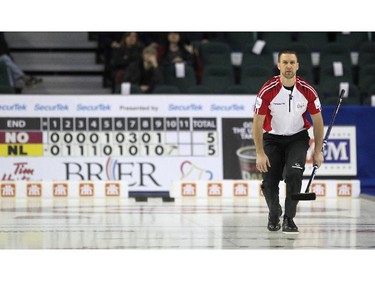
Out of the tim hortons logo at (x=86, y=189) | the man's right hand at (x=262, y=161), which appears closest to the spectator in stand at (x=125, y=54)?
the tim hortons logo at (x=86, y=189)

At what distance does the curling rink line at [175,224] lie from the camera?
→ 8.82 metres

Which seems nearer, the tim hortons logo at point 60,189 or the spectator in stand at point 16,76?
the tim hortons logo at point 60,189

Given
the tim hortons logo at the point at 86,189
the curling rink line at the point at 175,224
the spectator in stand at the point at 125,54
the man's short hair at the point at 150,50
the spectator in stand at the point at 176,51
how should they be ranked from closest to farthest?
the curling rink line at the point at 175,224 < the tim hortons logo at the point at 86,189 < the man's short hair at the point at 150,50 < the spectator in stand at the point at 125,54 < the spectator in stand at the point at 176,51

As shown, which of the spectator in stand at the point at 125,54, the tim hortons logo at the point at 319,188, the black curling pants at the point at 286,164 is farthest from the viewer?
the spectator in stand at the point at 125,54

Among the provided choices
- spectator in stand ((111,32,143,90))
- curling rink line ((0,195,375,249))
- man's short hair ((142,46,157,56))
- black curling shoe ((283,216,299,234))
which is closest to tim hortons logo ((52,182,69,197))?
curling rink line ((0,195,375,249))

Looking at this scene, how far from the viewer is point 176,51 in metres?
18.9

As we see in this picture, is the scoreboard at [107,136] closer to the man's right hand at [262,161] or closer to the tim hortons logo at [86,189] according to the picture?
the tim hortons logo at [86,189]

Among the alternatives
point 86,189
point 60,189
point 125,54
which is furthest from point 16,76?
point 86,189

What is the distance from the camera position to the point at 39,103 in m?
16.6

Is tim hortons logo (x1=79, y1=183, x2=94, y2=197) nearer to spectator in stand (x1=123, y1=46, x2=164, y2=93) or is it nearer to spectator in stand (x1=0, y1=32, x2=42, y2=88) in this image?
spectator in stand (x1=123, y1=46, x2=164, y2=93)

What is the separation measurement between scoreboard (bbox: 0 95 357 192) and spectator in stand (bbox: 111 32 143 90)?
6.21ft

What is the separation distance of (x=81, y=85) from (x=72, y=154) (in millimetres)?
4088

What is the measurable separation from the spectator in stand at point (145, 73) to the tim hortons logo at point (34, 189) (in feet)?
9.39

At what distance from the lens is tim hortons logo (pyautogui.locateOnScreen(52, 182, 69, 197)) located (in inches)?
645
